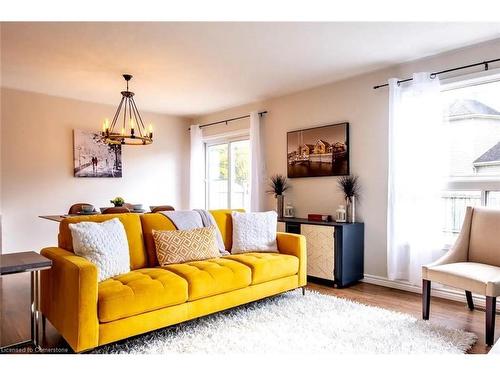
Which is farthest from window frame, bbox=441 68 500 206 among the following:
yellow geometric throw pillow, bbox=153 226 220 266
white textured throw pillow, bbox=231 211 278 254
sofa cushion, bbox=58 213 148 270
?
sofa cushion, bbox=58 213 148 270

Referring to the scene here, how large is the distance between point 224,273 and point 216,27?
6.63 ft

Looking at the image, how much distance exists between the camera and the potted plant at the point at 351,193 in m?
3.99

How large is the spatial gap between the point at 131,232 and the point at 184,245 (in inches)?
18.1

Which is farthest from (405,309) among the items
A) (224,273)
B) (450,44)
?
(450,44)

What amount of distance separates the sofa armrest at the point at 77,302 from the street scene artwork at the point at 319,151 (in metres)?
3.03

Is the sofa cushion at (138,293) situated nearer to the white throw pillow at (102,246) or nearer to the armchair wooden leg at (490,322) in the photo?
the white throw pillow at (102,246)

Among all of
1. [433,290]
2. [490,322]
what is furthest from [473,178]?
[490,322]

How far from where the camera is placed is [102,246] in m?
2.42

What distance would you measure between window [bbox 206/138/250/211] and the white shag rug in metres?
2.83

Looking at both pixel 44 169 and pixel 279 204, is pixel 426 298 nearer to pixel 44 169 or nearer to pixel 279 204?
pixel 279 204

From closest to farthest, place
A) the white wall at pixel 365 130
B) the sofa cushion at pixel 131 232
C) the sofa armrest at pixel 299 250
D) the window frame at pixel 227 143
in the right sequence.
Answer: the sofa cushion at pixel 131 232
the sofa armrest at pixel 299 250
the white wall at pixel 365 130
the window frame at pixel 227 143

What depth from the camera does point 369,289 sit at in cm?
369

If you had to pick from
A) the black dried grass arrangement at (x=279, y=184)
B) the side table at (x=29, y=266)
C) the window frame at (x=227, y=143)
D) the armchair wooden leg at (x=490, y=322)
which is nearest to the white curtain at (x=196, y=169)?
the window frame at (x=227, y=143)

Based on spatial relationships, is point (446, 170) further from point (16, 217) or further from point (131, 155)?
point (16, 217)
